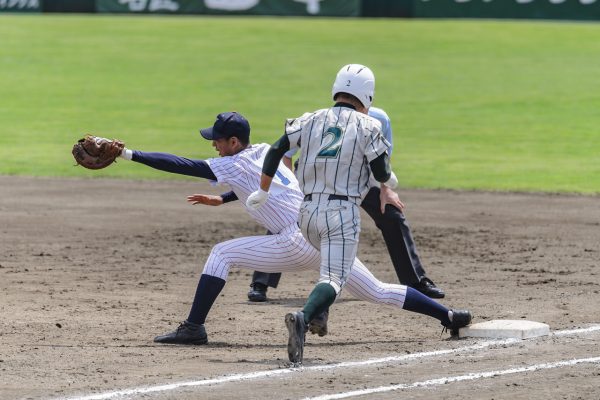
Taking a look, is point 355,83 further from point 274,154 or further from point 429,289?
point 429,289

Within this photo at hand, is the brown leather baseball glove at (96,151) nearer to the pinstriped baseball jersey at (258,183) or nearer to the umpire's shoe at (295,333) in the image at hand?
the pinstriped baseball jersey at (258,183)

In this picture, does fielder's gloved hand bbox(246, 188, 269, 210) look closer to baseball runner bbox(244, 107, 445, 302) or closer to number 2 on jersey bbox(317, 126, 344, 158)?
number 2 on jersey bbox(317, 126, 344, 158)

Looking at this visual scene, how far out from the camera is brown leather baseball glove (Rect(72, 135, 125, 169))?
23.7ft

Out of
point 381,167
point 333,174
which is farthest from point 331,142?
point 381,167

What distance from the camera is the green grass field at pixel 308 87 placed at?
1842 cm

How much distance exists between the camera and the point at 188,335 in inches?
289

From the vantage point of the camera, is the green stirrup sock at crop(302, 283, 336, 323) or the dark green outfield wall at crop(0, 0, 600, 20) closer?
the green stirrup sock at crop(302, 283, 336, 323)

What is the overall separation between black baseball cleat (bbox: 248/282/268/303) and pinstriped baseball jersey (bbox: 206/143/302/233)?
59.2 inches

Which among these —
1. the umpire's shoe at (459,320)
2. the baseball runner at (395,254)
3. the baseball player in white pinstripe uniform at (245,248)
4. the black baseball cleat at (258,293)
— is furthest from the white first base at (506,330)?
the black baseball cleat at (258,293)

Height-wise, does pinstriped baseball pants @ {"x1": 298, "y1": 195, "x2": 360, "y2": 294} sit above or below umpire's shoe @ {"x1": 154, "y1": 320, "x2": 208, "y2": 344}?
above

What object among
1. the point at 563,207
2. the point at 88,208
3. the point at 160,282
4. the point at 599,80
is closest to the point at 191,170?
the point at 160,282

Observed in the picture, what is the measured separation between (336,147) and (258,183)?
82cm

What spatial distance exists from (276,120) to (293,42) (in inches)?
465

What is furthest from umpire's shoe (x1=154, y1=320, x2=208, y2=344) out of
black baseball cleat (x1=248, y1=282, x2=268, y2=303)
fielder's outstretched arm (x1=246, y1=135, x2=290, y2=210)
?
black baseball cleat (x1=248, y1=282, x2=268, y2=303)
